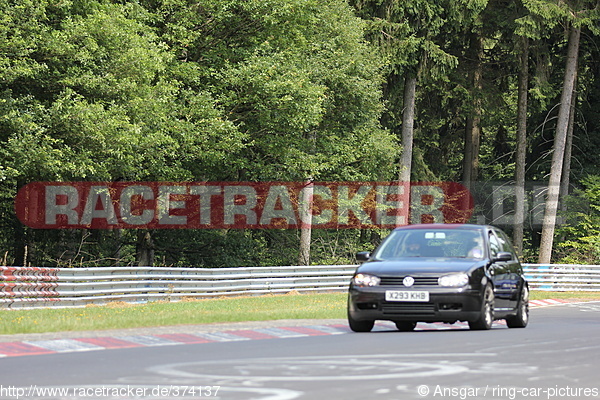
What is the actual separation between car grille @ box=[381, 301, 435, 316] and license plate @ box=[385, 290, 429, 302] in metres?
0.09

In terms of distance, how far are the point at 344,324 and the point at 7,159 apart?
13504 mm

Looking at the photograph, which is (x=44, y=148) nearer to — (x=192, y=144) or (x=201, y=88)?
(x=192, y=144)

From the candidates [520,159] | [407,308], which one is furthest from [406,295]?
[520,159]

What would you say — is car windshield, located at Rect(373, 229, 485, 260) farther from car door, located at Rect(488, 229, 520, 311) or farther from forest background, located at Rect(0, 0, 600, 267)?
forest background, located at Rect(0, 0, 600, 267)

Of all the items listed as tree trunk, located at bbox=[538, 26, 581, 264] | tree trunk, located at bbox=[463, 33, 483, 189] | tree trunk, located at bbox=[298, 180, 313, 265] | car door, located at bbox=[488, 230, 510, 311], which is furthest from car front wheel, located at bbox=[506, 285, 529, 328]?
tree trunk, located at bbox=[463, 33, 483, 189]

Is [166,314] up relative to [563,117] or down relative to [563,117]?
down

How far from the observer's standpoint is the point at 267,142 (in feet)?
126

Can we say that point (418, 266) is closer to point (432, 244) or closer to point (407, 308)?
point (407, 308)

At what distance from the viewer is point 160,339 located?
1489cm

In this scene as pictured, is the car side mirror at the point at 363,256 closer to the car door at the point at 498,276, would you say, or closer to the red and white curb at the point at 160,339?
the red and white curb at the point at 160,339

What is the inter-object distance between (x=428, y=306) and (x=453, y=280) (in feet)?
1.72

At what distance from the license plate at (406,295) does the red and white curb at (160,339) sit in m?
1.16

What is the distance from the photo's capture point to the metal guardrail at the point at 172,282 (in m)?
25.3

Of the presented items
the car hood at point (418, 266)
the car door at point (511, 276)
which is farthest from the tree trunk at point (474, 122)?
the car hood at point (418, 266)
